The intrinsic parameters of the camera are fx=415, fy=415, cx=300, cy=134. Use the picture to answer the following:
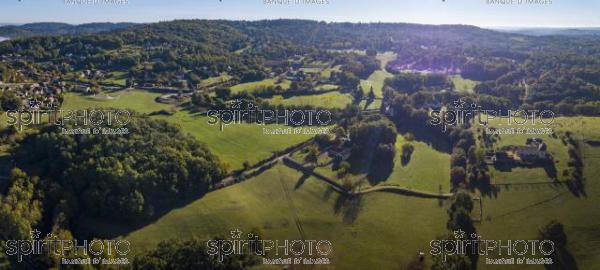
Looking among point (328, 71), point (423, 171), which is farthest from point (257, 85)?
point (423, 171)

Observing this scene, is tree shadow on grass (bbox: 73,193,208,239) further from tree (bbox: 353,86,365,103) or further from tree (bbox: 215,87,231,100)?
tree (bbox: 353,86,365,103)

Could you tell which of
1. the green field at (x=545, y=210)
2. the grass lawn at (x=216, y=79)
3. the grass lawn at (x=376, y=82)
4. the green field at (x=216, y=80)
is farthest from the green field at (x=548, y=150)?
the grass lawn at (x=216, y=79)

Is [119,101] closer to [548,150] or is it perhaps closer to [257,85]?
[257,85]

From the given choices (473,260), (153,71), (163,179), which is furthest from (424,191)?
(153,71)

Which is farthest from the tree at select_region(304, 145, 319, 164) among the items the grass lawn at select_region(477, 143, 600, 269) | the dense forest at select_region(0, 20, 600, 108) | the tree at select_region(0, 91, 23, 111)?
the tree at select_region(0, 91, 23, 111)

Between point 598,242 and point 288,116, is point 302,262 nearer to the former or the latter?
point 598,242
